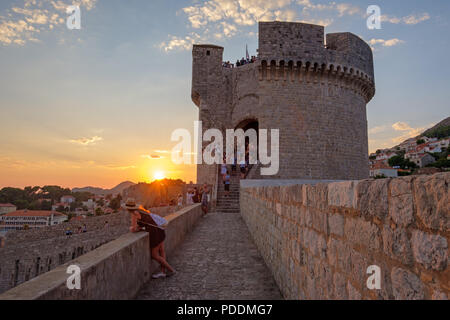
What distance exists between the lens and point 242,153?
1716 centimetres

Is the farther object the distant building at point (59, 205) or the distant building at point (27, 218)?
the distant building at point (59, 205)

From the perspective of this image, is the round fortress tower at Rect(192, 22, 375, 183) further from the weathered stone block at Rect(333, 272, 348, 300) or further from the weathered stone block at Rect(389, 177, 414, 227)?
the weathered stone block at Rect(389, 177, 414, 227)

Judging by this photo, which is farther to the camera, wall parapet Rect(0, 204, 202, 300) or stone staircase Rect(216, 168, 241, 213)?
Result: stone staircase Rect(216, 168, 241, 213)

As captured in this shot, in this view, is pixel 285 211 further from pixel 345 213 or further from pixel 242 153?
pixel 242 153

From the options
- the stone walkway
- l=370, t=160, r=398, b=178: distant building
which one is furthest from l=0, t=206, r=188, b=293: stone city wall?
l=370, t=160, r=398, b=178: distant building

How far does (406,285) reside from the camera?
1.11 metres

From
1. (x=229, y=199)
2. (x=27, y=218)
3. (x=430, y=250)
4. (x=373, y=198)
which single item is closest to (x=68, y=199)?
(x=27, y=218)

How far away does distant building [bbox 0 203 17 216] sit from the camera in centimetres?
3950

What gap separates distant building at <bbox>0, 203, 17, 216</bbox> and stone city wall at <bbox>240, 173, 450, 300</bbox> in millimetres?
49521

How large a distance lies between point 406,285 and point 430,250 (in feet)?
0.77

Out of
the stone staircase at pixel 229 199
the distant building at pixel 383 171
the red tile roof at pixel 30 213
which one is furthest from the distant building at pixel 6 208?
the distant building at pixel 383 171

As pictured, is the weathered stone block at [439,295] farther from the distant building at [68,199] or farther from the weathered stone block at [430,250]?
the distant building at [68,199]

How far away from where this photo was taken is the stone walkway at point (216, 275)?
11.2 feet
